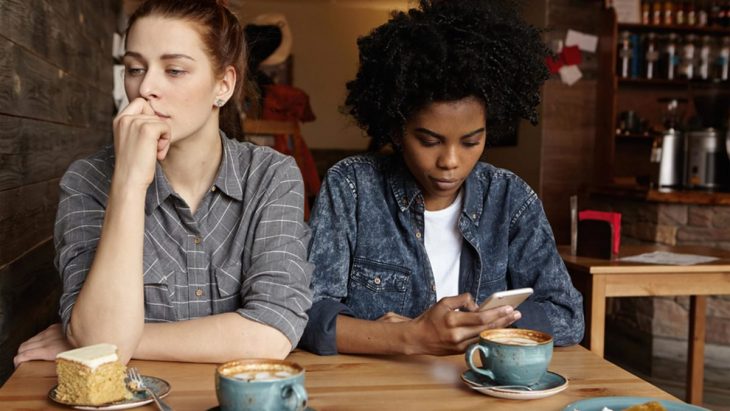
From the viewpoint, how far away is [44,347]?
1300 mm

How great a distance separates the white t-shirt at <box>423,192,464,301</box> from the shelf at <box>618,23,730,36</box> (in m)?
4.93

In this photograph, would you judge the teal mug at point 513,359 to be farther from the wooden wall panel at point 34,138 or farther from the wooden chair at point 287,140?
the wooden chair at point 287,140

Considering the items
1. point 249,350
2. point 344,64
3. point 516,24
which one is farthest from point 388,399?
point 344,64

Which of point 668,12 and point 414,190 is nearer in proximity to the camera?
point 414,190

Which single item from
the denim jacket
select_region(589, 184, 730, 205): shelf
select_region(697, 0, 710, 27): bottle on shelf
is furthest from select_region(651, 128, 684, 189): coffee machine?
the denim jacket

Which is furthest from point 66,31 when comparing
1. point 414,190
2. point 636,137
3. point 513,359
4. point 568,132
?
point 636,137

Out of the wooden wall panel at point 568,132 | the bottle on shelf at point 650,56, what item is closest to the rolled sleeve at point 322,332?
the wooden wall panel at point 568,132

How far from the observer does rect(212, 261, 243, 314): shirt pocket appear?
1474 mm

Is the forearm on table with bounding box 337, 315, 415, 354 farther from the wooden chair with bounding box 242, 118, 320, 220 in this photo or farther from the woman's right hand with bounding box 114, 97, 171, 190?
the wooden chair with bounding box 242, 118, 320, 220

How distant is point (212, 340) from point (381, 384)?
0.32 meters

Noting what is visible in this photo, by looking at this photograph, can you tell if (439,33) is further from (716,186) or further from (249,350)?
(716,186)

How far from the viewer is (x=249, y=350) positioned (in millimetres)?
1324

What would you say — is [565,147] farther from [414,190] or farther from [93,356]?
[93,356]

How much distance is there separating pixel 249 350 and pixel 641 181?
14.0ft
